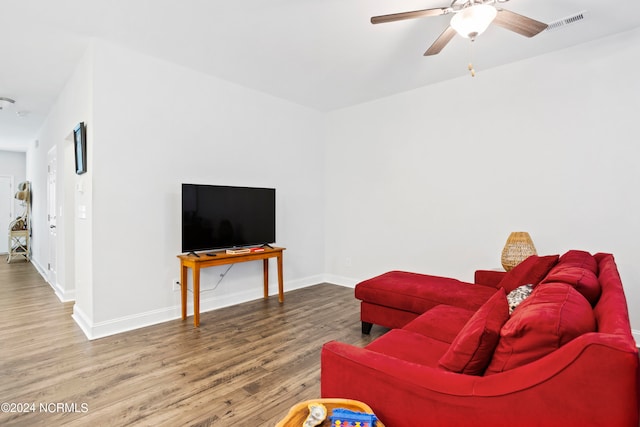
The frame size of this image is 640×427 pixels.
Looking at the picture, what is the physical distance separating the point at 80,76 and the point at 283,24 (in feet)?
7.63

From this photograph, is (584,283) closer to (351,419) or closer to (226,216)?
(351,419)

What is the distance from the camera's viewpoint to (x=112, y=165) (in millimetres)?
3186

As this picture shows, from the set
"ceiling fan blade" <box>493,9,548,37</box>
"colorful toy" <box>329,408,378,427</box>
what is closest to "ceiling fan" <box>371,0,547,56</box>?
"ceiling fan blade" <box>493,9,548,37</box>

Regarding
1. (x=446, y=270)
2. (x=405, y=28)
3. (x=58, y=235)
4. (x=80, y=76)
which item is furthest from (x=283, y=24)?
(x=58, y=235)

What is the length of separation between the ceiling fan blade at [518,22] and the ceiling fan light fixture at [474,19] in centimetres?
13

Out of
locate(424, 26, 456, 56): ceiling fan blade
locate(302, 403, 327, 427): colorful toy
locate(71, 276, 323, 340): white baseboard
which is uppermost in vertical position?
locate(424, 26, 456, 56): ceiling fan blade

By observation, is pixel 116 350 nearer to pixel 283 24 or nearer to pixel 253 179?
pixel 253 179

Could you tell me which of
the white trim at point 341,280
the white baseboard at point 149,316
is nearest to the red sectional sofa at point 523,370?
the white baseboard at point 149,316

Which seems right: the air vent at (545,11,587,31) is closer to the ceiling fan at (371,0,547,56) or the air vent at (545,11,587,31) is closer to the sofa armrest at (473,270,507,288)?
the ceiling fan at (371,0,547,56)

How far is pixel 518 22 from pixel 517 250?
205 centimetres

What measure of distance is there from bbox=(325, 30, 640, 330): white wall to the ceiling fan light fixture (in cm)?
186

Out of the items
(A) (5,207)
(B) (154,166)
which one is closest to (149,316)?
(B) (154,166)

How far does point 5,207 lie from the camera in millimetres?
8398

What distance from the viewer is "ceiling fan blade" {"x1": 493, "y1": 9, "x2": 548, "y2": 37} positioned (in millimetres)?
2131
